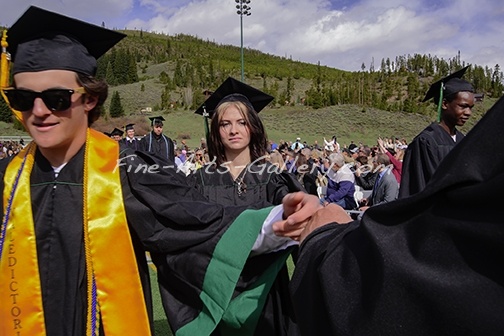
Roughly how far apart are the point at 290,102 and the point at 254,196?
45022mm

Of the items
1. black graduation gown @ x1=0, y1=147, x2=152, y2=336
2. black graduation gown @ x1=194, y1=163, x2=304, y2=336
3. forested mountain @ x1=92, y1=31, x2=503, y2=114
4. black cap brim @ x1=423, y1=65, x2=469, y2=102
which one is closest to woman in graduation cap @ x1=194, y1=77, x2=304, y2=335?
black graduation gown @ x1=194, y1=163, x2=304, y2=336

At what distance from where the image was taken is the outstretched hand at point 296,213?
190 centimetres

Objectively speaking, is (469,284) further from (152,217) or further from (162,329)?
(162,329)

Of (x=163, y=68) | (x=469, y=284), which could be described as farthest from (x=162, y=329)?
(x=163, y=68)

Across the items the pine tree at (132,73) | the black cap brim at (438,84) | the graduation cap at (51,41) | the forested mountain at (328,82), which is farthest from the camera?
the pine tree at (132,73)

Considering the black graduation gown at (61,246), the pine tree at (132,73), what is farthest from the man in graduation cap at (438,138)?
the pine tree at (132,73)

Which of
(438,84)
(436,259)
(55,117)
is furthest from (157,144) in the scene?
(436,259)

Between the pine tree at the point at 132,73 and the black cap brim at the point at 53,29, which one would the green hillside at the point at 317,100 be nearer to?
the pine tree at the point at 132,73

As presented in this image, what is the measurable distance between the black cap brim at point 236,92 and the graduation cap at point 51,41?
1.97 meters

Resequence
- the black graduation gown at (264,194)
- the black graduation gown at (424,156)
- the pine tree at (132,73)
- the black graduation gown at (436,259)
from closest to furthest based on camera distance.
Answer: the black graduation gown at (436,259), the black graduation gown at (264,194), the black graduation gown at (424,156), the pine tree at (132,73)

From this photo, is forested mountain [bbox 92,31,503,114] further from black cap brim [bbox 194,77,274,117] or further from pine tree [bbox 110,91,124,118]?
black cap brim [bbox 194,77,274,117]

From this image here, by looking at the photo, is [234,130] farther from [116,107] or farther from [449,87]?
[116,107]

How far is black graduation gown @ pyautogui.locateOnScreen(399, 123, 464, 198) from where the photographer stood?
5305 mm

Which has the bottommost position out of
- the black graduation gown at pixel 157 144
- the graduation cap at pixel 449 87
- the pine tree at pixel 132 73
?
the black graduation gown at pixel 157 144
